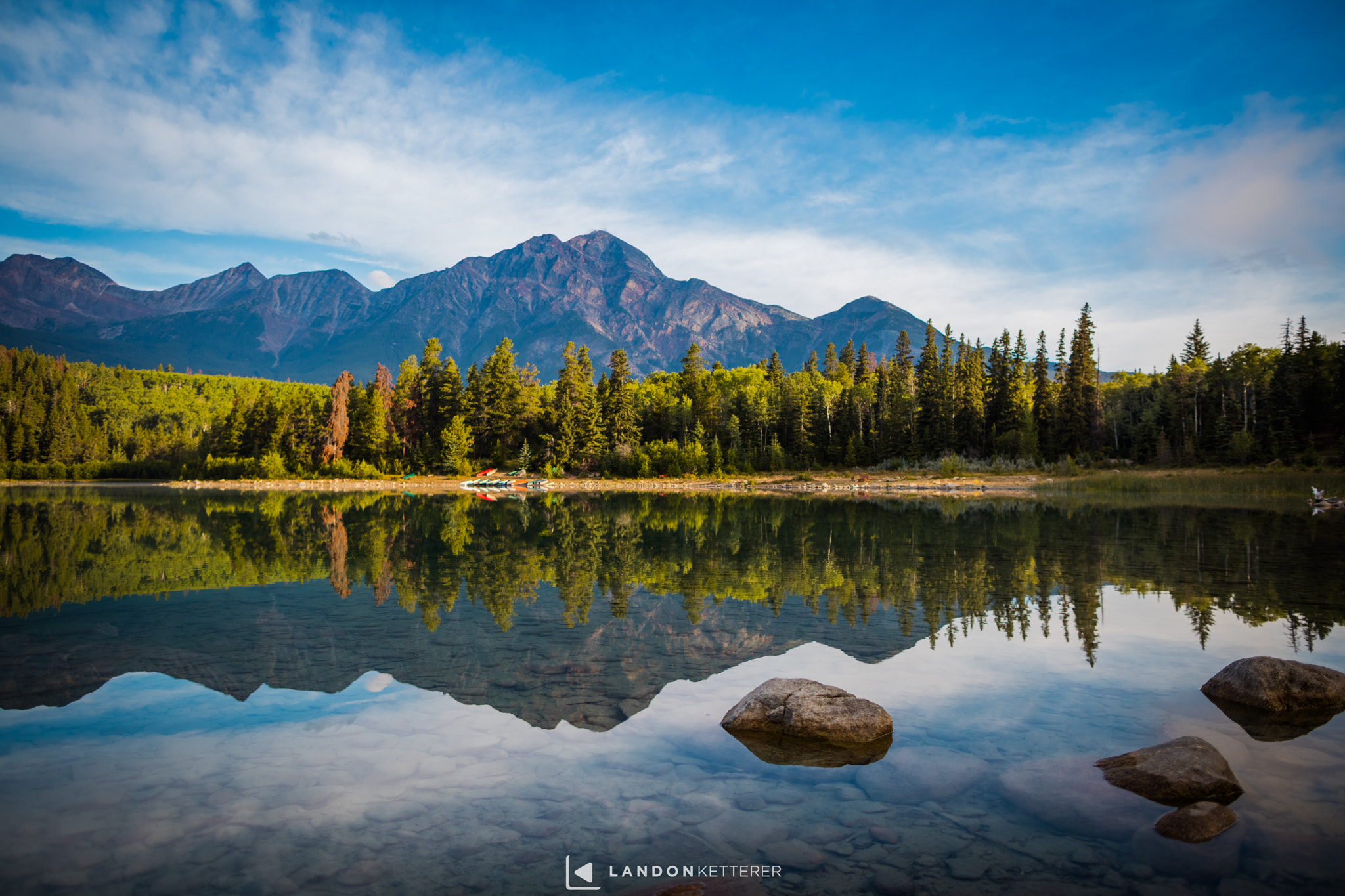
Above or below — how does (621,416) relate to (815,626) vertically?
above

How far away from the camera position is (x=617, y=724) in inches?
306

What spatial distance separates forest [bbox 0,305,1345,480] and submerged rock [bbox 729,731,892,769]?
2666 inches

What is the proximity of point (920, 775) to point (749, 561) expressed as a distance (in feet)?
44.8

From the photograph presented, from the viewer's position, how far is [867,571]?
17656 millimetres

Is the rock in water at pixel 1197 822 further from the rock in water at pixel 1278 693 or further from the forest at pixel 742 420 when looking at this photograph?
the forest at pixel 742 420

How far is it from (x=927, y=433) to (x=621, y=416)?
35432 millimetres

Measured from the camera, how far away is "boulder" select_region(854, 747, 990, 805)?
6.06m

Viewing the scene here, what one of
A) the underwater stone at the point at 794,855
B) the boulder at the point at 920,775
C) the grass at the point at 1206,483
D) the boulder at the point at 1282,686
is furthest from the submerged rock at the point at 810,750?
the grass at the point at 1206,483

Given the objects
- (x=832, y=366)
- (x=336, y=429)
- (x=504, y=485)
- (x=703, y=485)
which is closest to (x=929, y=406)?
(x=703, y=485)

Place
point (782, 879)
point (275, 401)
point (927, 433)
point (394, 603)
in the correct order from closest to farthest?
1. point (782, 879)
2. point (394, 603)
3. point (927, 433)
4. point (275, 401)

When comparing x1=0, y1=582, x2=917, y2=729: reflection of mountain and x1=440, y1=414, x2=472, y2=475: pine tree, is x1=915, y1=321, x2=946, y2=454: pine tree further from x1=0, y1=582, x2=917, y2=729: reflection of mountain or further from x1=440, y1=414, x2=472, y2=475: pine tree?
x1=0, y1=582, x2=917, y2=729: reflection of mountain

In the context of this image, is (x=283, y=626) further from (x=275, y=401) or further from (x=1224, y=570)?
(x=275, y=401)

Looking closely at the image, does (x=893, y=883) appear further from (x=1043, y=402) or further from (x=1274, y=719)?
(x=1043, y=402)

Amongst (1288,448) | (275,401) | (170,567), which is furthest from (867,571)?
(275,401)
